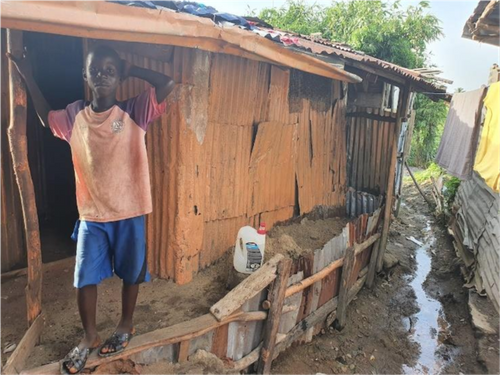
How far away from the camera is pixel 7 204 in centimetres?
356

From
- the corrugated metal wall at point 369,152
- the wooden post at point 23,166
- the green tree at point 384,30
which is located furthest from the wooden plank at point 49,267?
the green tree at point 384,30

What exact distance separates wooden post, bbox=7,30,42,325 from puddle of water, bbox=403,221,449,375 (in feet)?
14.7

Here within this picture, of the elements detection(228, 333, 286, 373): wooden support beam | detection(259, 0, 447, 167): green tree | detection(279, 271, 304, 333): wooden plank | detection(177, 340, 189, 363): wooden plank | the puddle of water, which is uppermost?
detection(259, 0, 447, 167): green tree

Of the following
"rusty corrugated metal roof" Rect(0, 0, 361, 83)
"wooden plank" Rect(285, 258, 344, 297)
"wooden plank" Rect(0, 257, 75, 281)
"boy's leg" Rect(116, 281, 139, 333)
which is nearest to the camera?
"rusty corrugated metal roof" Rect(0, 0, 361, 83)

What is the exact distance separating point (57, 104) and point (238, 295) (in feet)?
11.4

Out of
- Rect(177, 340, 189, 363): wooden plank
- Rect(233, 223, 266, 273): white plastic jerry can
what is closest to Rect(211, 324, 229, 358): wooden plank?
Rect(177, 340, 189, 363): wooden plank

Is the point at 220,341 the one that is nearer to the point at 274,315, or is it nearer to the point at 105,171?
the point at 274,315

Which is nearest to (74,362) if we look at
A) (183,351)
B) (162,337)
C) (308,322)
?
(162,337)

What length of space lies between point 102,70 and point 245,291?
2.15 metres

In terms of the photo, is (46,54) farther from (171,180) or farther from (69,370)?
(69,370)

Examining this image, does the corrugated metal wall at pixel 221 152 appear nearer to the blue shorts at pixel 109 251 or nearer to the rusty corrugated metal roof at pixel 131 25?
the rusty corrugated metal roof at pixel 131 25

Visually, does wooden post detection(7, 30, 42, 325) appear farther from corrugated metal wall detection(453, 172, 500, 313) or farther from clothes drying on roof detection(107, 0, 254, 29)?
corrugated metal wall detection(453, 172, 500, 313)

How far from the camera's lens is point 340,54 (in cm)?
501

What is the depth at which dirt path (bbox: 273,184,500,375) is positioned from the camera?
4.55 metres
